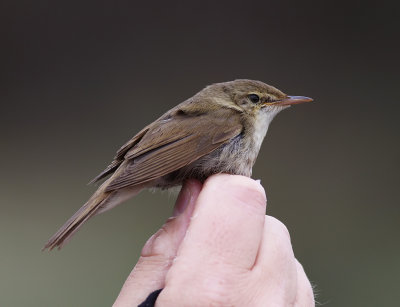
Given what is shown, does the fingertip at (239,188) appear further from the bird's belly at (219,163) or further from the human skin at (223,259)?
the bird's belly at (219,163)

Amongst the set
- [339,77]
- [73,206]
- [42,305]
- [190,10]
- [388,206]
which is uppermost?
[190,10]

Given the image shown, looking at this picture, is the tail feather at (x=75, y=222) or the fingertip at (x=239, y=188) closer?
the fingertip at (x=239, y=188)

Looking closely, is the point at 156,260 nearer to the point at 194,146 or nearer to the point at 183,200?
the point at 183,200

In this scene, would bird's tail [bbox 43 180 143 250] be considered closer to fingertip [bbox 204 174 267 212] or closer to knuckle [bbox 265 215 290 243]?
fingertip [bbox 204 174 267 212]

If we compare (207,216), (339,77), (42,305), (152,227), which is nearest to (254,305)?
(207,216)

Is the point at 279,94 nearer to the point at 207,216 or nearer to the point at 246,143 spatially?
the point at 246,143

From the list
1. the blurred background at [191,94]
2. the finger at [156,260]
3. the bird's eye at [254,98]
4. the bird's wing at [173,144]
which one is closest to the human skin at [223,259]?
the finger at [156,260]
